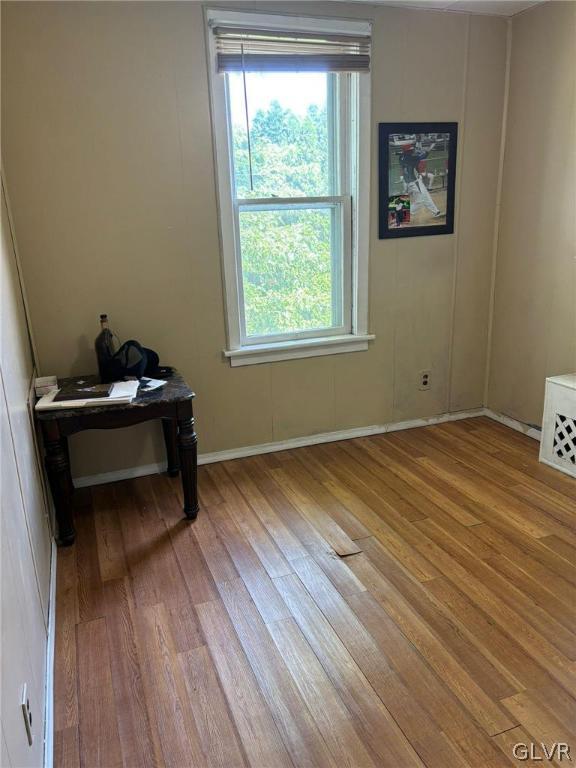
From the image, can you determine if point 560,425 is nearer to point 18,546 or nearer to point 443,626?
point 443,626

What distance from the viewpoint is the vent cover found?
2.89 meters

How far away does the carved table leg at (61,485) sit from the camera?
2334 mm

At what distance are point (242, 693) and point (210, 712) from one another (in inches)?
4.3

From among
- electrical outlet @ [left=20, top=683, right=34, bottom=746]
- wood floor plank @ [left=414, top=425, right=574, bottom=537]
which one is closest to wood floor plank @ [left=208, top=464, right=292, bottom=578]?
electrical outlet @ [left=20, top=683, right=34, bottom=746]

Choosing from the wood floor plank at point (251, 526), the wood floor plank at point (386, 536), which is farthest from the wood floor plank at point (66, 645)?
the wood floor plank at point (386, 536)

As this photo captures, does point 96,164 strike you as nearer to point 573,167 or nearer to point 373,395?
point 373,395

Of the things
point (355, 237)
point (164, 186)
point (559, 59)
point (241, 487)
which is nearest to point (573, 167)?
point (559, 59)

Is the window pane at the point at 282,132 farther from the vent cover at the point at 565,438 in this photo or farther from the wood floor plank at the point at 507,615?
the wood floor plank at the point at 507,615

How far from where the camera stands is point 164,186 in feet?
9.16

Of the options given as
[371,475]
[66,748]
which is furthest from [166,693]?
[371,475]

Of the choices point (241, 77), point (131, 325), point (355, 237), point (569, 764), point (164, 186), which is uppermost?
point (241, 77)

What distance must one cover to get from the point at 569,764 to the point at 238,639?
3.38 ft

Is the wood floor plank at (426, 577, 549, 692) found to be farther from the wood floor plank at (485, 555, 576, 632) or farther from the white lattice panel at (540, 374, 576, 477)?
the white lattice panel at (540, 374, 576, 477)

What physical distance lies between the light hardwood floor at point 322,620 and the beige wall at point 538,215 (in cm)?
71
